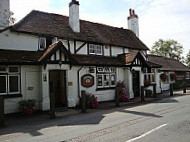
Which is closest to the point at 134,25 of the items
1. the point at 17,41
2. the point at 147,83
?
the point at 147,83

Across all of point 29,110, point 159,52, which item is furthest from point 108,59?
point 159,52

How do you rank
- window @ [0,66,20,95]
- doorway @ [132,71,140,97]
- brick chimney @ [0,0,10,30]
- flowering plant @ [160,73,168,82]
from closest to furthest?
window @ [0,66,20,95] < brick chimney @ [0,0,10,30] < doorway @ [132,71,140,97] < flowering plant @ [160,73,168,82]

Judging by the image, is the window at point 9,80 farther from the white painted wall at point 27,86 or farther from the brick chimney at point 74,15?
the brick chimney at point 74,15

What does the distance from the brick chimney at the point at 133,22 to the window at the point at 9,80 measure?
15.4 metres

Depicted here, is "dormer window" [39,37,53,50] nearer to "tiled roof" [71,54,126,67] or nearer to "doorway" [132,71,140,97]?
"tiled roof" [71,54,126,67]

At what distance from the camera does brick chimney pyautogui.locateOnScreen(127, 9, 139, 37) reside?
20578 millimetres

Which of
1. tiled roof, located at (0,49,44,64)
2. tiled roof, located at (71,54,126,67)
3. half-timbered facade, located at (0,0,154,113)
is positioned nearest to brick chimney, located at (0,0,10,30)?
half-timbered facade, located at (0,0,154,113)

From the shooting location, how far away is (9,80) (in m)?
9.98

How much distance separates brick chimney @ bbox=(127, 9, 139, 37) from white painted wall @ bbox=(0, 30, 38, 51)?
13323 millimetres

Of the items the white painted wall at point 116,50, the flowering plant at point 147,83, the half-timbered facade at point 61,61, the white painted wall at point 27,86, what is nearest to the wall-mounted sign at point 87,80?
the half-timbered facade at point 61,61

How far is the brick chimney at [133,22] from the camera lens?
67.5 ft

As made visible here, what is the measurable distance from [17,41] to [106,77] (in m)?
7.39

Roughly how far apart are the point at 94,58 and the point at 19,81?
609 centimetres

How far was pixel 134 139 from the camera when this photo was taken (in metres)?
5.02
